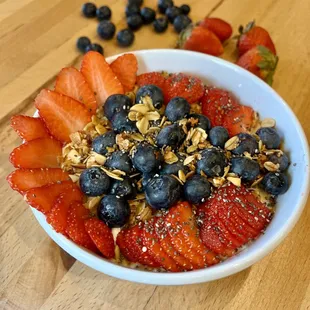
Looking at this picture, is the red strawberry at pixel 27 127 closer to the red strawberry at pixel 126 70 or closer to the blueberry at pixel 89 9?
the red strawberry at pixel 126 70

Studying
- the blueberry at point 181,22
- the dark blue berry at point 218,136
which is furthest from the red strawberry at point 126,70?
the blueberry at point 181,22

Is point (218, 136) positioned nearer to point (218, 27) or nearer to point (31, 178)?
point (31, 178)

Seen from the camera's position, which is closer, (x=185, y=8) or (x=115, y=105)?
(x=115, y=105)

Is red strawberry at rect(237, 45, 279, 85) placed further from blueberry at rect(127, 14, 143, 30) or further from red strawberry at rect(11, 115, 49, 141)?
red strawberry at rect(11, 115, 49, 141)

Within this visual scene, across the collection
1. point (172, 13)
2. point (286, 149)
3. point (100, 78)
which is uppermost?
point (100, 78)

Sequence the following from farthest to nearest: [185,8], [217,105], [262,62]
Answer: [185,8]
[262,62]
[217,105]

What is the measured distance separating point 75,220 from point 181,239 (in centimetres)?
17

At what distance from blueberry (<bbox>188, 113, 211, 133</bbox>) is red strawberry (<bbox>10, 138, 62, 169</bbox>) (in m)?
0.26

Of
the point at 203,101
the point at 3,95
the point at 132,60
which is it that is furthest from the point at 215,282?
the point at 3,95

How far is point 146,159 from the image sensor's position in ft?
2.30

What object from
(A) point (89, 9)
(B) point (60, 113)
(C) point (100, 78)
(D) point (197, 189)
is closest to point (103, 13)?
(A) point (89, 9)

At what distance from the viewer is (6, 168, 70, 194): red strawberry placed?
703 mm

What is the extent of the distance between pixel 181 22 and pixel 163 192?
2.16 feet

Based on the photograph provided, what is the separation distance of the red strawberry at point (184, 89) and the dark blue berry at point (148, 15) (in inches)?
15.1
